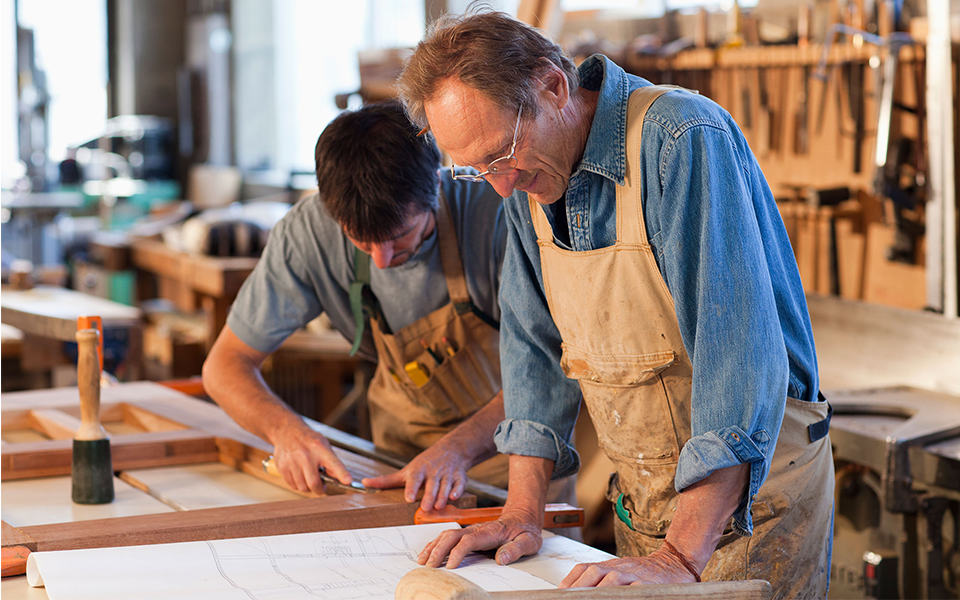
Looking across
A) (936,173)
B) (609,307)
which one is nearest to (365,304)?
(609,307)

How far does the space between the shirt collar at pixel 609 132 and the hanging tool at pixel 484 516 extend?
53cm

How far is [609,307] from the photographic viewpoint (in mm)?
1405

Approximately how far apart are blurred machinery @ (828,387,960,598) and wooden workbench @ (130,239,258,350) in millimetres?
2703

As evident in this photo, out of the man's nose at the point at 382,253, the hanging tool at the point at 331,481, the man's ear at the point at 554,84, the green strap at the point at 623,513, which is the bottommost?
the green strap at the point at 623,513

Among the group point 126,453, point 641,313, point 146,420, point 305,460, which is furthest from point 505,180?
point 146,420

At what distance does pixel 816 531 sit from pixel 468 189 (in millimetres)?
980

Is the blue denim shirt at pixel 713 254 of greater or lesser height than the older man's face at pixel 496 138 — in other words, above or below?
below

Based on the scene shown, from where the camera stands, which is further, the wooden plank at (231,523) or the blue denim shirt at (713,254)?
the wooden plank at (231,523)

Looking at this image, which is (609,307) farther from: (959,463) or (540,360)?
(959,463)

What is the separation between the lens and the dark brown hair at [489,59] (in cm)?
128

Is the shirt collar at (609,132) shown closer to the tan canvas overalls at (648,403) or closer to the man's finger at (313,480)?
the tan canvas overalls at (648,403)

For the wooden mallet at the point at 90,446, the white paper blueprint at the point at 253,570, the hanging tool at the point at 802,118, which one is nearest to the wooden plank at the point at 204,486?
the wooden mallet at the point at 90,446

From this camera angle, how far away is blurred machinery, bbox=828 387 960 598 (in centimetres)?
232

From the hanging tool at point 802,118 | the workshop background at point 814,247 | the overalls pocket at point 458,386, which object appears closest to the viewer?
the overalls pocket at point 458,386
